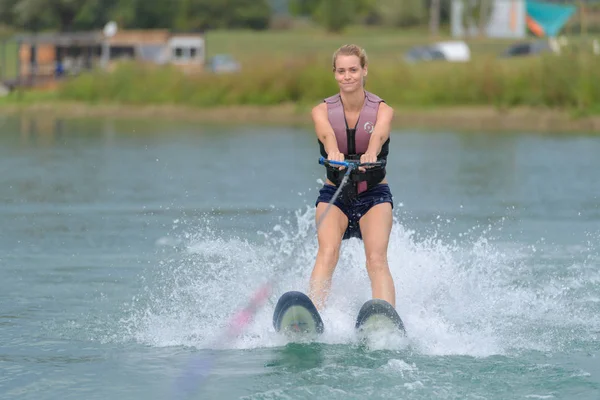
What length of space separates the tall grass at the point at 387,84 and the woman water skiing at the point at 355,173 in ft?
80.8

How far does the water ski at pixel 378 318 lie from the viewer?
6820 mm

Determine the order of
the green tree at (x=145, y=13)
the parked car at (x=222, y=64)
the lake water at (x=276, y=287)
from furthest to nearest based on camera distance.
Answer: the green tree at (x=145, y=13) < the parked car at (x=222, y=64) < the lake water at (x=276, y=287)

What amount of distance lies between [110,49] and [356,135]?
52.0m

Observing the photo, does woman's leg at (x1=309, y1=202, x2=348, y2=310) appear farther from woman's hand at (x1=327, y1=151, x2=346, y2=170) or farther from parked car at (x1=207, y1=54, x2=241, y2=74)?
parked car at (x1=207, y1=54, x2=241, y2=74)

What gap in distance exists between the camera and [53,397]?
20.7 feet

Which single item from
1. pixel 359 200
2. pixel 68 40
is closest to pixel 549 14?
pixel 68 40

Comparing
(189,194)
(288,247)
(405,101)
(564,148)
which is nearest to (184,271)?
(288,247)

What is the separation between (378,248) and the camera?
734 centimetres

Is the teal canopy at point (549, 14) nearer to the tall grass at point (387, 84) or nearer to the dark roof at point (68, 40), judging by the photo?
the dark roof at point (68, 40)

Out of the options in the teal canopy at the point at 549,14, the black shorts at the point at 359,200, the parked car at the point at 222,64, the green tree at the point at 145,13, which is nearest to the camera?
the black shorts at the point at 359,200

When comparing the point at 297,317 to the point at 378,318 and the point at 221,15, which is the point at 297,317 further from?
the point at 221,15

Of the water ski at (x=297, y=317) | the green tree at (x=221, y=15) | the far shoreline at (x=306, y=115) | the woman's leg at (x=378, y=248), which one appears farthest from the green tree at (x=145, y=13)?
the water ski at (x=297, y=317)

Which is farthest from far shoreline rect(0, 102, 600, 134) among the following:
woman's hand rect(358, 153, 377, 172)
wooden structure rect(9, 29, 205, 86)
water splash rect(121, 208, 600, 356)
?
woman's hand rect(358, 153, 377, 172)

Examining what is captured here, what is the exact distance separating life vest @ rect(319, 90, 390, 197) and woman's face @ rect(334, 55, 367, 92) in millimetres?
169
